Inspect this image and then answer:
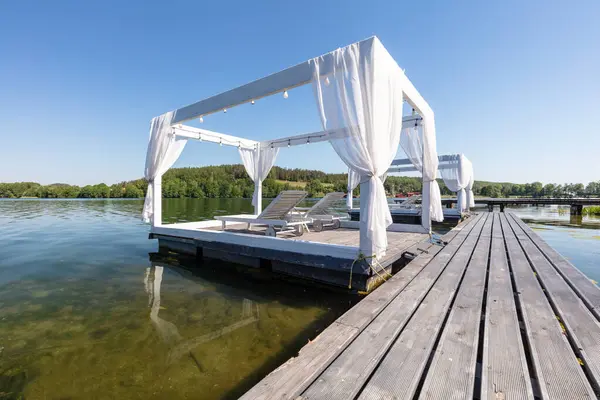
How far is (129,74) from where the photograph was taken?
11.1 meters

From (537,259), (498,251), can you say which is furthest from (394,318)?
(498,251)

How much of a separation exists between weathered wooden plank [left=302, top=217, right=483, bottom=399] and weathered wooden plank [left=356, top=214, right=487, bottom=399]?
4cm

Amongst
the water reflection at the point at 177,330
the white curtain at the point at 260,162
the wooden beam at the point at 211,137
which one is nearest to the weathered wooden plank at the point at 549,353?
the water reflection at the point at 177,330

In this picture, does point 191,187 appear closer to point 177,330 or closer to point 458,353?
point 177,330

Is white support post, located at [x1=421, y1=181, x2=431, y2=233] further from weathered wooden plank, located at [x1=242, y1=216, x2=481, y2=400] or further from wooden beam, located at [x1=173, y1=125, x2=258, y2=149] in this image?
wooden beam, located at [x1=173, y1=125, x2=258, y2=149]

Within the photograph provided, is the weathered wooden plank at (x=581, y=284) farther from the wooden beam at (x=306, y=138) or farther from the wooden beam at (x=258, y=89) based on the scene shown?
the wooden beam at (x=306, y=138)

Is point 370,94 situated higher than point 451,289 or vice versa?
point 370,94

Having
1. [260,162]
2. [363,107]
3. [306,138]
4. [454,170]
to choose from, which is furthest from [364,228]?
[454,170]

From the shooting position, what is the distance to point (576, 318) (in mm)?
2076

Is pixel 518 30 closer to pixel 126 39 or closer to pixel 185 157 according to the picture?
pixel 185 157

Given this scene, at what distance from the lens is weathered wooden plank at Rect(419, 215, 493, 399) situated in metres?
1.29

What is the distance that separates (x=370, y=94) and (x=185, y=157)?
5.43m

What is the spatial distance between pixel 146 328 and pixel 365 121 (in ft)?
11.2

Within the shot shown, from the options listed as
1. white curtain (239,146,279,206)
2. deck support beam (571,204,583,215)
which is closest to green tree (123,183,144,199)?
white curtain (239,146,279,206)
